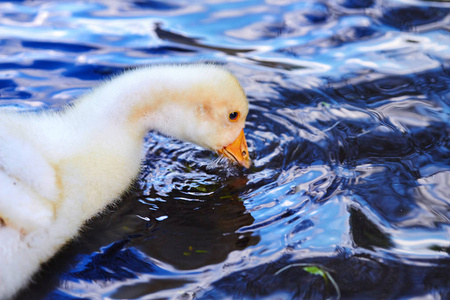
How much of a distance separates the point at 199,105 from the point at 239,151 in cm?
43

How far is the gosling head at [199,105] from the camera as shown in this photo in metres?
3.55

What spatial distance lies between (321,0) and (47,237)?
453cm

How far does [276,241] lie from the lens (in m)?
3.18

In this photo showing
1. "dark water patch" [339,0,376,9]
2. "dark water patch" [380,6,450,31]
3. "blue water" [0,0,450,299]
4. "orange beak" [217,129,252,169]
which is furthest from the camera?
"dark water patch" [339,0,376,9]

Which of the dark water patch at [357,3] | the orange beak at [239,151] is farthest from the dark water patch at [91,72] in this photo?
the dark water patch at [357,3]

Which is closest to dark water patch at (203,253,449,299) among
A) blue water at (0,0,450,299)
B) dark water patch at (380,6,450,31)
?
blue water at (0,0,450,299)

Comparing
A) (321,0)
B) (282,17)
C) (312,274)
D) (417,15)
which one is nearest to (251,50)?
(282,17)

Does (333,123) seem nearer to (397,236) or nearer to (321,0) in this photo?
(397,236)

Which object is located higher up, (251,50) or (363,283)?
(251,50)

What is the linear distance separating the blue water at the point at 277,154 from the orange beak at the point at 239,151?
8 centimetres

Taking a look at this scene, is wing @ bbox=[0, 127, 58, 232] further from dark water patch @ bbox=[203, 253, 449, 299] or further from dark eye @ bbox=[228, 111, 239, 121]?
dark eye @ bbox=[228, 111, 239, 121]

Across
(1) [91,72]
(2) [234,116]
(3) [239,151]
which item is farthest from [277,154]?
(1) [91,72]

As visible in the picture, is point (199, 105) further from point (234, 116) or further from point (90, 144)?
point (90, 144)

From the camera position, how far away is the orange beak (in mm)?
3863
